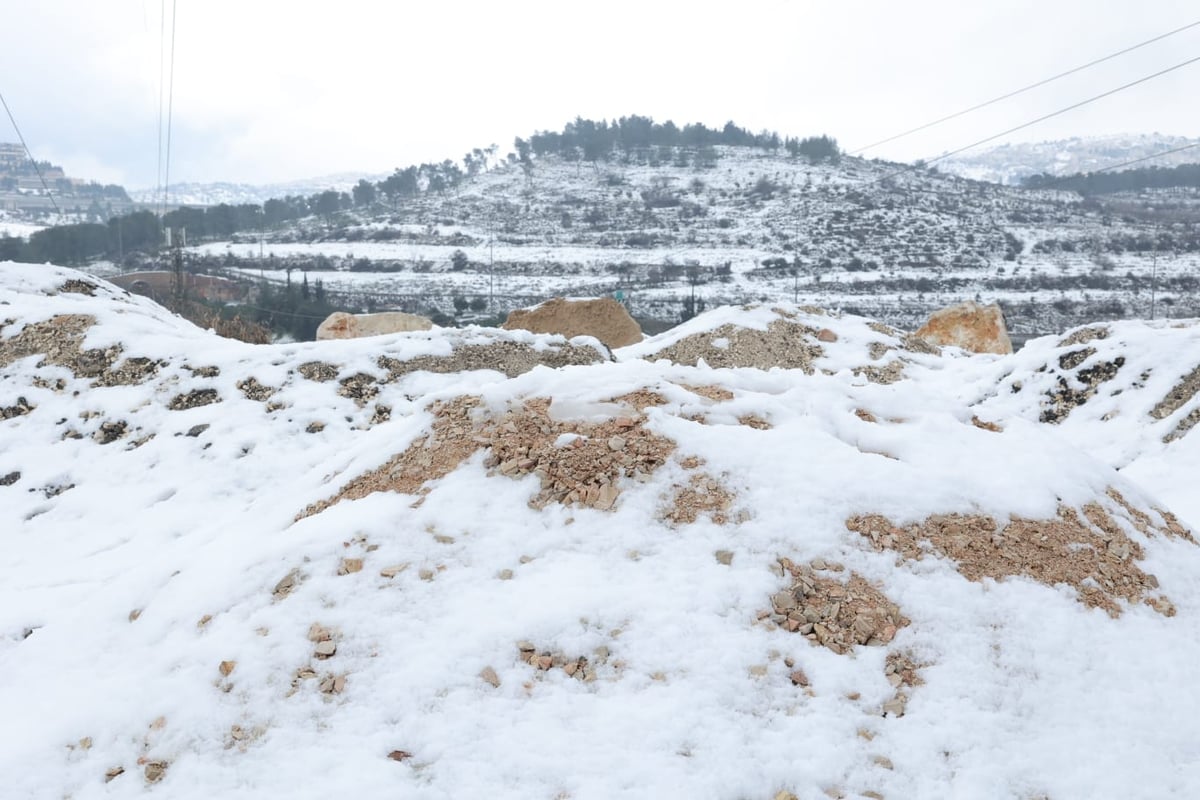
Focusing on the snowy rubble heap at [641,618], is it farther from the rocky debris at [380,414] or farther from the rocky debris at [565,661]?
the rocky debris at [380,414]

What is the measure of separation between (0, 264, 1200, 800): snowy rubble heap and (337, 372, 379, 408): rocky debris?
2928 millimetres

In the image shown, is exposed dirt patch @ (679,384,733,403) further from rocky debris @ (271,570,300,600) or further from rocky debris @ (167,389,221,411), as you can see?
rocky debris @ (167,389,221,411)

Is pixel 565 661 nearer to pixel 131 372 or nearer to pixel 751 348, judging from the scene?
pixel 131 372

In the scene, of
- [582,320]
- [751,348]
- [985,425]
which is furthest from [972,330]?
[985,425]

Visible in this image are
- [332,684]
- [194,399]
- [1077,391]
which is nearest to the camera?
[332,684]

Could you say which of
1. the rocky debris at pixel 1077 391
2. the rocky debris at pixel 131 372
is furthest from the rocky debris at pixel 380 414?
the rocky debris at pixel 1077 391

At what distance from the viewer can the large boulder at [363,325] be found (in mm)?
16672

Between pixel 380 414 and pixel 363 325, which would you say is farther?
pixel 363 325

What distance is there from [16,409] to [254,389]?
2.57 metres

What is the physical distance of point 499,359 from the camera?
10031mm

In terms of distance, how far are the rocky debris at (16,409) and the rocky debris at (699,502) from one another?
805cm

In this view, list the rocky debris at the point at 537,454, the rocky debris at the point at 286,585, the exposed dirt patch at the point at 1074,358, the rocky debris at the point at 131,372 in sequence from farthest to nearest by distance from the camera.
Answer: the exposed dirt patch at the point at 1074,358, the rocky debris at the point at 131,372, the rocky debris at the point at 537,454, the rocky debris at the point at 286,585

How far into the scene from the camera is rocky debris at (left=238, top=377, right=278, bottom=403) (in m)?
8.52

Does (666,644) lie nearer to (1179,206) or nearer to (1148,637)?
(1148,637)
